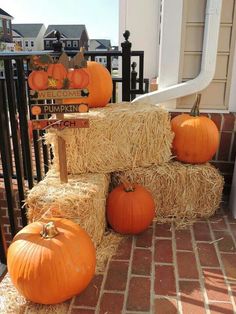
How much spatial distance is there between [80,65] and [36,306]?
1529 mm

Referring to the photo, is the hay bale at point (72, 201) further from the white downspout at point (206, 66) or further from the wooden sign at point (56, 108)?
the white downspout at point (206, 66)

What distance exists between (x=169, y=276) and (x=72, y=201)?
32.8 inches

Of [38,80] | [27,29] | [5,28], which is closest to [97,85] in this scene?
[38,80]

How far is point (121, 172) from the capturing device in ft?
9.01

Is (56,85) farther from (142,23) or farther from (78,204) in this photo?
(142,23)

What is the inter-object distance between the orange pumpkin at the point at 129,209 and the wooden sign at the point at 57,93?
87 cm

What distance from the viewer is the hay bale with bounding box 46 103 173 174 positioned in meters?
2.44

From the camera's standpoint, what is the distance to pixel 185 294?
195cm

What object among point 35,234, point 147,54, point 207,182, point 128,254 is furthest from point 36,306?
point 147,54

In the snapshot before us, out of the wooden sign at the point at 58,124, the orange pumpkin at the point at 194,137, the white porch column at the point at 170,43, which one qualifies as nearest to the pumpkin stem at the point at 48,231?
the wooden sign at the point at 58,124

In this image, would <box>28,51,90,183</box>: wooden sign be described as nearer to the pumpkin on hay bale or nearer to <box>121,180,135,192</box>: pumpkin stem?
the pumpkin on hay bale

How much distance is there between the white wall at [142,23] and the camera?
199 inches

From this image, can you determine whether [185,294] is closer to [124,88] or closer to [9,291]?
[9,291]

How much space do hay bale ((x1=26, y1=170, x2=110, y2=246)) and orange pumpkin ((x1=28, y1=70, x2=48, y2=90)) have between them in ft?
2.24
